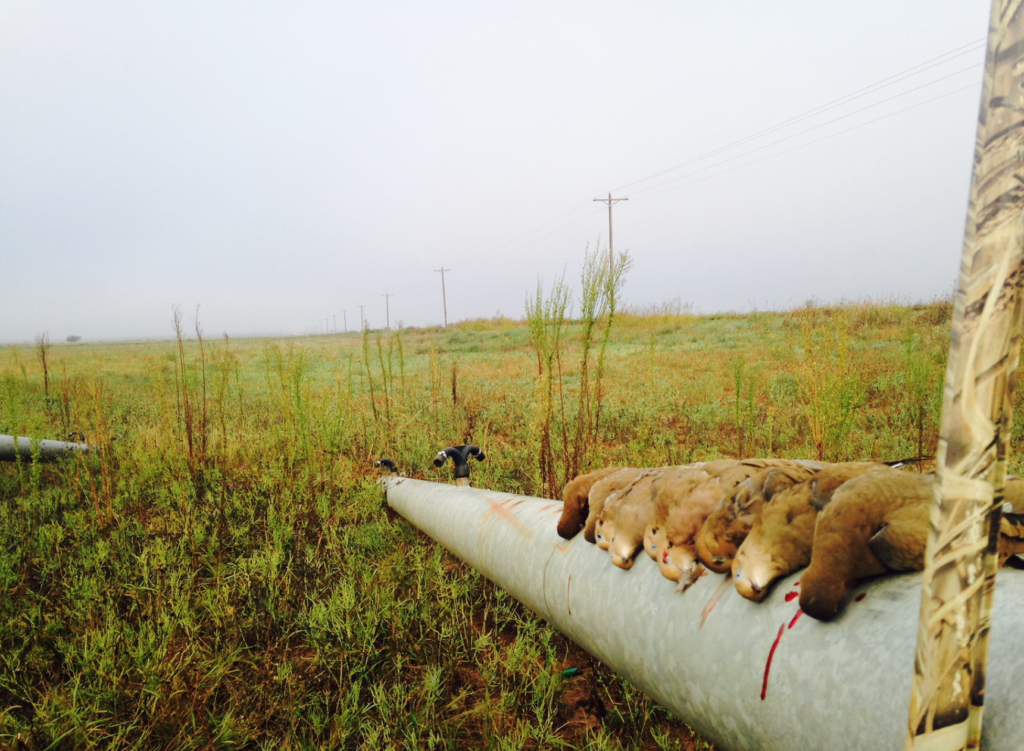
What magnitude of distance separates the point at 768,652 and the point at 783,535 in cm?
20

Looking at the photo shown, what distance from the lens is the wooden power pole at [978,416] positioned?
0.44m

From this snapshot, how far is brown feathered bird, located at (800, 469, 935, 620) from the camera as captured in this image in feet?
2.40

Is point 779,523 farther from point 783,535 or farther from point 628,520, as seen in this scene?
point 628,520

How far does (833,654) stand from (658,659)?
0.41 metres

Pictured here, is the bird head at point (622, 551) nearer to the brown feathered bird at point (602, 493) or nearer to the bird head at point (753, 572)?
the brown feathered bird at point (602, 493)

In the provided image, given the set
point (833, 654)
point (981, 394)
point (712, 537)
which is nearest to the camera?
point (981, 394)

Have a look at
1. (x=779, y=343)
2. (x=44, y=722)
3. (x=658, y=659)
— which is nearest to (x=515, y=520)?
(x=658, y=659)

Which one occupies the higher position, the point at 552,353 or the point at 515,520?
the point at 552,353

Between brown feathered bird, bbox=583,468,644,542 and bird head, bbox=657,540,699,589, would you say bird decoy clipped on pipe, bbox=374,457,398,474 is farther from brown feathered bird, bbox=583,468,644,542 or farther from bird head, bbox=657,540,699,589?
bird head, bbox=657,540,699,589

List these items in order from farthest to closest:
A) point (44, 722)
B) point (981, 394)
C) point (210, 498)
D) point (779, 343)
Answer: point (779, 343)
point (210, 498)
point (44, 722)
point (981, 394)

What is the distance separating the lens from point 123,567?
8.80 feet

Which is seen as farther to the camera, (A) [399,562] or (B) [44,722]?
(A) [399,562]

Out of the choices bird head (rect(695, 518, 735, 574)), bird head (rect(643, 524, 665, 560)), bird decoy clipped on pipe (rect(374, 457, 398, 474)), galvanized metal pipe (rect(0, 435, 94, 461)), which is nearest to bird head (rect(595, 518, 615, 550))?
bird head (rect(643, 524, 665, 560))

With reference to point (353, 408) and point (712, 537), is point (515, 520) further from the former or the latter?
point (353, 408)
